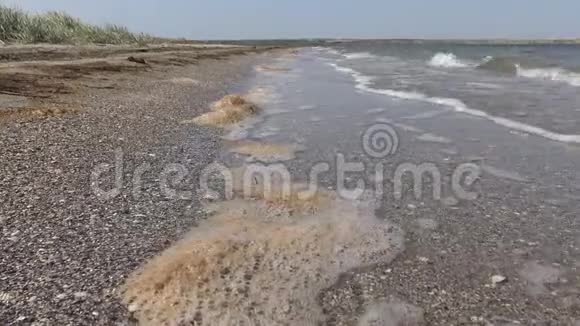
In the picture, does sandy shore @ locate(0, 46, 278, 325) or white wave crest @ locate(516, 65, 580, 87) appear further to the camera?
white wave crest @ locate(516, 65, 580, 87)

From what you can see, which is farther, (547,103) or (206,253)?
(547,103)

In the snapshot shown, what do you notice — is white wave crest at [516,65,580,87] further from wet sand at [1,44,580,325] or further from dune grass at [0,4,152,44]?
dune grass at [0,4,152,44]

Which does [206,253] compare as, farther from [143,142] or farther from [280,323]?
[143,142]

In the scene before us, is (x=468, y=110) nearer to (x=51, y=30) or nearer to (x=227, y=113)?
(x=227, y=113)

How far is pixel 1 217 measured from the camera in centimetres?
433

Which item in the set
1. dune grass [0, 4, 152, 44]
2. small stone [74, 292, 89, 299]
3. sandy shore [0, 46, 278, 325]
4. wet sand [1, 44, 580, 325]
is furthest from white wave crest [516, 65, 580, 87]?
dune grass [0, 4, 152, 44]

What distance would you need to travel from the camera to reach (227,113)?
1012 cm

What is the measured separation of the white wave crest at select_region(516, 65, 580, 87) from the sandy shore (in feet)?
49.1

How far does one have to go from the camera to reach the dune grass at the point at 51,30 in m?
26.1

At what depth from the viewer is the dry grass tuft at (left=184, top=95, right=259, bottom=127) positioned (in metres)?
9.57

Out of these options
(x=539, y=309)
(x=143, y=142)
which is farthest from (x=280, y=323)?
(x=143, y=142)

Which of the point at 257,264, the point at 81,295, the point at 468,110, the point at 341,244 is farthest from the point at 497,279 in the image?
the point at 468,110

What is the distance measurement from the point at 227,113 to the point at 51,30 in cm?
2411

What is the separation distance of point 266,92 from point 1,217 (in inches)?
457
